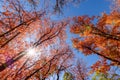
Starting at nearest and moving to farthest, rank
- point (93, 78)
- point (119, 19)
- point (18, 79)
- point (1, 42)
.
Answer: point (1, 42)
point (119, 19)
point (18, 79)
point (93, 78)

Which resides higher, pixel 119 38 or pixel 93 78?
pixel 119 38

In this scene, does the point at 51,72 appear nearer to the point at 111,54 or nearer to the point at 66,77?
the point at 66,77

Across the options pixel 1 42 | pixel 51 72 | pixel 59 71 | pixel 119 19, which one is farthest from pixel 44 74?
pixel 119 19

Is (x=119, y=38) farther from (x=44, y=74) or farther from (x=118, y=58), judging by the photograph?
(x=44, y=74)

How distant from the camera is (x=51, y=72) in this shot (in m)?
19.6

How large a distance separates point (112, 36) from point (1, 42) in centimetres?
622

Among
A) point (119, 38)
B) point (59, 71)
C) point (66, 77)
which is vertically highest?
point (119, 38)

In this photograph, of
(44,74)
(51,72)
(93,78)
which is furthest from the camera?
(93,78)

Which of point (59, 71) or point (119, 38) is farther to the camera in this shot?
point (59, 71)

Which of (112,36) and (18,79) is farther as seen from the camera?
(18,79)

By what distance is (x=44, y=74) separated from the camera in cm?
1844

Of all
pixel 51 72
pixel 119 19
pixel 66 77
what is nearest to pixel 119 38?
pixel 119 19

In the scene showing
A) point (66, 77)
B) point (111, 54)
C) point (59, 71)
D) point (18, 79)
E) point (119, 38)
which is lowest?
point (66, 77)

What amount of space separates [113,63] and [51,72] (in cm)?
878
